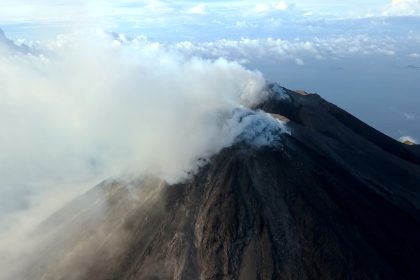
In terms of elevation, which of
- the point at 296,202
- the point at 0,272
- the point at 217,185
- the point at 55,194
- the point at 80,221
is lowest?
the point at 55,194

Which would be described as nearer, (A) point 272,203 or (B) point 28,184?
(A) point 272,203

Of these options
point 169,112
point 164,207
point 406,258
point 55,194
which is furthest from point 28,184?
point 406,258

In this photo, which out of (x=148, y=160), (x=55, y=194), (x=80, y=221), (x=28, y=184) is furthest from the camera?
(x=28, y=184)

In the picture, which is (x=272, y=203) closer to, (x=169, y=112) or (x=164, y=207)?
(x=164, y=207)

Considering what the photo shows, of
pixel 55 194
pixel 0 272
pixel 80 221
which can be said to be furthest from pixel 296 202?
pixel 55 194

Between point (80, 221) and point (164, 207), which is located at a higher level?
point (164, 207)

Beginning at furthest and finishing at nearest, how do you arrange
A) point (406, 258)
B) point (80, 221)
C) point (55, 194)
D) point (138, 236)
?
point (55, 194) → point (80, 221) → point (138, 236) → point (406, 258)
